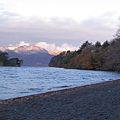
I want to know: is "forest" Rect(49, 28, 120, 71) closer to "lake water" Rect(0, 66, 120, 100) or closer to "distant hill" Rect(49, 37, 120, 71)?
"distant hill" Rect(49, 37, 120, 71)

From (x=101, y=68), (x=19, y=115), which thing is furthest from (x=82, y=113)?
(x=101, y=68)

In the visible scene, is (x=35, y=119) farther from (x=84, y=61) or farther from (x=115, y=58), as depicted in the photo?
(x=84, y=61)

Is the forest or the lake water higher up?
the forest

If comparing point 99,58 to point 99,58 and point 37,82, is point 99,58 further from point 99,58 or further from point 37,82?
point 37,82

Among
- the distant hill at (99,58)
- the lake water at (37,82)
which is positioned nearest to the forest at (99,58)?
the distant hill at (99,58)

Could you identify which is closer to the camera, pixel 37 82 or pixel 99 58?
pixel 37 82

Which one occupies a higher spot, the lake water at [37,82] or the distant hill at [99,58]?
the distant hill at [99,58]

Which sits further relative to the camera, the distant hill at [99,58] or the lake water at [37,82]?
the distant hill at [99,58]

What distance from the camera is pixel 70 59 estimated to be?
17938 cm

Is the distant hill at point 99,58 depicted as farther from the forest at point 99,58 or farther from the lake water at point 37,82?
the lake water at point 37,82

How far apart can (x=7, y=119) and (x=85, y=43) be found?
17451cm

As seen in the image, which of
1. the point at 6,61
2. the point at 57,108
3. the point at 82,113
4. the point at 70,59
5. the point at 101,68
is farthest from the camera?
the point at 6,61

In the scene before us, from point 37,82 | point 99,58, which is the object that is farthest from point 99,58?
point 37,82

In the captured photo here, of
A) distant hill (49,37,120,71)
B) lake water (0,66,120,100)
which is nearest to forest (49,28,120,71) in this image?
distant hill (49,37,120,71)
